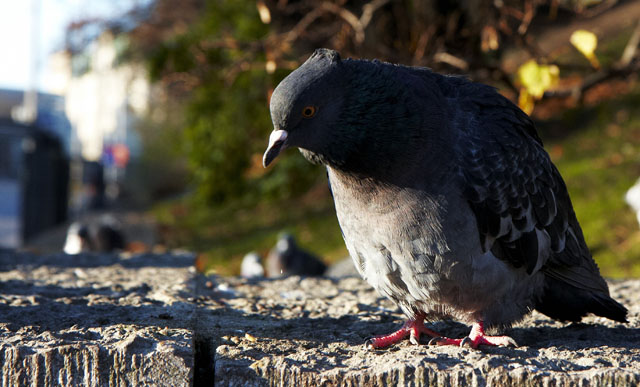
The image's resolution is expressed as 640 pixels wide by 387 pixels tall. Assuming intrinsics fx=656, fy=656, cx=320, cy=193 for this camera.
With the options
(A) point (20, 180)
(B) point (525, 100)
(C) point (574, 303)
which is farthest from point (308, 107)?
(A) point (20, 180)

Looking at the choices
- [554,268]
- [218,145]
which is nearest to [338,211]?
[554,268]

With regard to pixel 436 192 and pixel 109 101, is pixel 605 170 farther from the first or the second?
pixel 109 101

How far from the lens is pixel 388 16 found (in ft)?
21.0

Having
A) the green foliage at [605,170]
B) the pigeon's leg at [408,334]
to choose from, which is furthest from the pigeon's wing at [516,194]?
the green foliage at [605,170]

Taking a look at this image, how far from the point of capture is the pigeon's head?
91.9 inches

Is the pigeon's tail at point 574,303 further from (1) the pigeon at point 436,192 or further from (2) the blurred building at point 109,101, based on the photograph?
(2) the blurred building at point 109,101

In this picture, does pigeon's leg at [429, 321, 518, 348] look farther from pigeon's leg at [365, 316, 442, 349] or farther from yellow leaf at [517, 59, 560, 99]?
yellow leaf at [517, 59, 560, 99]

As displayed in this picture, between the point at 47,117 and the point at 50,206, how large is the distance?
31.4 feet

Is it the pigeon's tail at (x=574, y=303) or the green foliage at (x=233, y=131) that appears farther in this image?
the green foliage at (x=233, y=131)

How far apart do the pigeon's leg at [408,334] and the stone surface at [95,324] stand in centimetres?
70

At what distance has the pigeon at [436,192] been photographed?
2.37 meters

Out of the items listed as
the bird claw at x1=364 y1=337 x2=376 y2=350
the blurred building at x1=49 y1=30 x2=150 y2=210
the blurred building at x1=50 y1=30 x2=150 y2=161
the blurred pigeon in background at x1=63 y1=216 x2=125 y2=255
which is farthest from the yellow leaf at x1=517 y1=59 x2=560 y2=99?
the blurred building at x1=50 y1=30 x2=150 y2=161

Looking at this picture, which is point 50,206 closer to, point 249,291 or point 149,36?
point 149,36

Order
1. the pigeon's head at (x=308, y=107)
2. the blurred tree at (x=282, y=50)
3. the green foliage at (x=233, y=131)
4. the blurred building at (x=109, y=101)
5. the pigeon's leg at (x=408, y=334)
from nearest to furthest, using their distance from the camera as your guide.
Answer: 1. the pigeon's head at (x=308, y=107)
2. the pigeon's leg at (x=408, y=334)
3. the blurred tree at (x=282, y=50)
4. the green foliage at (x=233, y=131)
5. the blurred building at (x=109, y=101)
